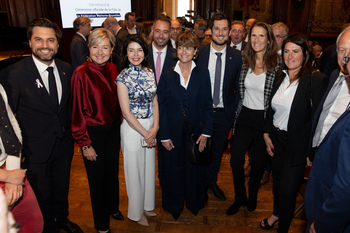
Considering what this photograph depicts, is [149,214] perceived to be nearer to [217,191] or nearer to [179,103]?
[217,191]

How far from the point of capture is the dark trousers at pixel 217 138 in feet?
9.09

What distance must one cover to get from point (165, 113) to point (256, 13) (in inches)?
370

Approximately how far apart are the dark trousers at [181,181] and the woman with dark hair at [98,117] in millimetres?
529

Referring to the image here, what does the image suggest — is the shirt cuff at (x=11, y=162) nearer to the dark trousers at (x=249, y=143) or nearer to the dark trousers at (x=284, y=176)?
the dark trousers at (x=249, y=143)

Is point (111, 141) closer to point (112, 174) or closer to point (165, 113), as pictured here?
point (112, 174)

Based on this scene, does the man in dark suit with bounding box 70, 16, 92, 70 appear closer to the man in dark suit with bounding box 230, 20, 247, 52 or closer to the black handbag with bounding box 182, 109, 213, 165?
the man in dark suit with bounding box 230, 20, 247, 52

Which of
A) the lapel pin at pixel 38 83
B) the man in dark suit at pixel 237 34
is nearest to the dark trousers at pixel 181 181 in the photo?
the lapel pin at pixel 38 83

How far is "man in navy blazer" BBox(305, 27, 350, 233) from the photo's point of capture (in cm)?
112

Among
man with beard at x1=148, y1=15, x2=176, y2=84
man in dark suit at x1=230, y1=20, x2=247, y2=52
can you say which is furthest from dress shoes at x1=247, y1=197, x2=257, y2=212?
man in dark suit at x1=230, y1=20, x2=247, y2=52

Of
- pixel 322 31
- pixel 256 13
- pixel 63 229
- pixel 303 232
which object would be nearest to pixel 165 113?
pixel 63 229

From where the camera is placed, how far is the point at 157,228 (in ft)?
8.30

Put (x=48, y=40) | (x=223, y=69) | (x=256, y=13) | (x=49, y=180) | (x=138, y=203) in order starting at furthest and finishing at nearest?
(x=256, y=13) < (x=223, y=69) < (x=138, y=203) < (x=49, y=180) < (x=48, y=40)

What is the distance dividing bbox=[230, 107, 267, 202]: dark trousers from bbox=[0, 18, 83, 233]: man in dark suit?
1573 mm

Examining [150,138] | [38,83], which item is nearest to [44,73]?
[38,83]
